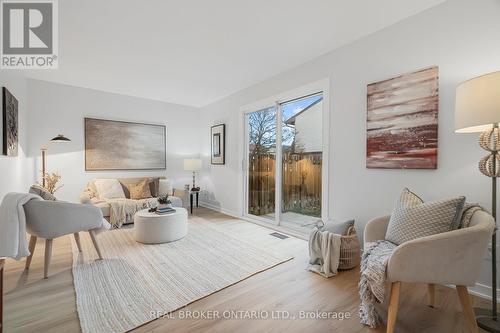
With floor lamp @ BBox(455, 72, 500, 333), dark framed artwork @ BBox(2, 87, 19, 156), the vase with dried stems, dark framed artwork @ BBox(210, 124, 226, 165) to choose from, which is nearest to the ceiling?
dark framed artwork @ BBox(2, 87, 19, 156)

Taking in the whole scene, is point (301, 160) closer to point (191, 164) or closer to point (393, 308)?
point (393, 308)

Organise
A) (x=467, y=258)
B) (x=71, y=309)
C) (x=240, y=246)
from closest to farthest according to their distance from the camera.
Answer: (x=467, y=258), (x=71, y=309), (x=240, y=246)

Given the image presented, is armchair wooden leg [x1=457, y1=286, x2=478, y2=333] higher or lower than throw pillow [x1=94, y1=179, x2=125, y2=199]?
lower

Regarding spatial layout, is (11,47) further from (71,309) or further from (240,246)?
(240,246)

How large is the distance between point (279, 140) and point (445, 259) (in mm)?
2653

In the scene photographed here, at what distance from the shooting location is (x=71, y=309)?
166cm

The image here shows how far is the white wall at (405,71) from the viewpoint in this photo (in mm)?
1840

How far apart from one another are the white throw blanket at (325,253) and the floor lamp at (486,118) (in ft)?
3.30

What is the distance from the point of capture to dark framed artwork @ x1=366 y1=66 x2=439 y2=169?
80.7 inches

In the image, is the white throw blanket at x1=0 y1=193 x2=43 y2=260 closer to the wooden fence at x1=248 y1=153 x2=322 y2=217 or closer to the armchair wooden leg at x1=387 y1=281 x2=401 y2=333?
the armchair wooden leg at x1=387 y1=281 x2=401 y2=333

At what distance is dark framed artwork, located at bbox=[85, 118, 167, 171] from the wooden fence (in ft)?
7.75

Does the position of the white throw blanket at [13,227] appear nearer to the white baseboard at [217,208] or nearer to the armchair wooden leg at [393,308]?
the armchair wooden leg at [393,308]

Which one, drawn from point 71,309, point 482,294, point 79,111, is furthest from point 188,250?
point 79,111

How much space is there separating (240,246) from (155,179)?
8.81ft
